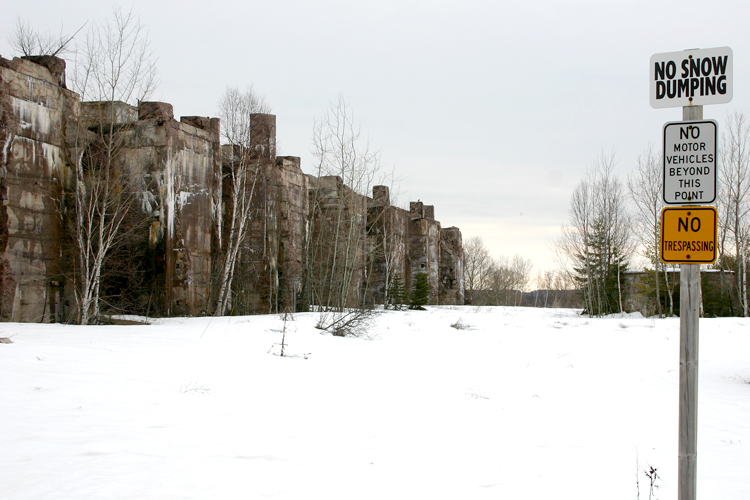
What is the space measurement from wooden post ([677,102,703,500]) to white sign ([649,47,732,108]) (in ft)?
3.42

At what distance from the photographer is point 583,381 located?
10023 millimetres

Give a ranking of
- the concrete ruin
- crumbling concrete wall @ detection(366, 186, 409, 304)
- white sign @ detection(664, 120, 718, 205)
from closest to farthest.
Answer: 1. white sign @ detection(664, 120, 718, 205)
2. the concrete ruin
3. crumbling concrete wall @ detection(366, 186, 409, 304)

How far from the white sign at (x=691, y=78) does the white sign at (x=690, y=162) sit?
20 centimetres

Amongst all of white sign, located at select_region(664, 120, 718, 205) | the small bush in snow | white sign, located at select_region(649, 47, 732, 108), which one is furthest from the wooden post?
the small bush in snow

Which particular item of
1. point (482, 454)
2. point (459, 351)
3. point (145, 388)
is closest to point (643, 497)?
point (482, 454)

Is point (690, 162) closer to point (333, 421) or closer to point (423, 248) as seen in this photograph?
point (333, 421)

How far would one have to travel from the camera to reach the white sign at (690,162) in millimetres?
3404

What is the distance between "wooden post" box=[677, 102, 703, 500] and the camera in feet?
10.7

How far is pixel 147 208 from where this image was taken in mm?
15641

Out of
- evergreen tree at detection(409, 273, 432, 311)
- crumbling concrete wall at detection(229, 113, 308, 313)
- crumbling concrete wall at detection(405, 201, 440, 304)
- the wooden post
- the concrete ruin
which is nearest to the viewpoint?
the wooden post

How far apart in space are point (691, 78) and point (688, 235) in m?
0.98

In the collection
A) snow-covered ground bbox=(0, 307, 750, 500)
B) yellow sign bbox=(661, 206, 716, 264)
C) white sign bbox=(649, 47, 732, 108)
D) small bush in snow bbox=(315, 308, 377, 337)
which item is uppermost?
white sign bbox=(649, 47, 732, 108)

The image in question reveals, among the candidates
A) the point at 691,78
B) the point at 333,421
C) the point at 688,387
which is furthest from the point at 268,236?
the point at 688,387

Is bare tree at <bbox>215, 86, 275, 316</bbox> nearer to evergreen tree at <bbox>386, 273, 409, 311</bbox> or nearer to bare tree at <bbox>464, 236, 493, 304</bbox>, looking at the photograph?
evergreen tree at <bbox>386, 273, 409, 311</bbox>
